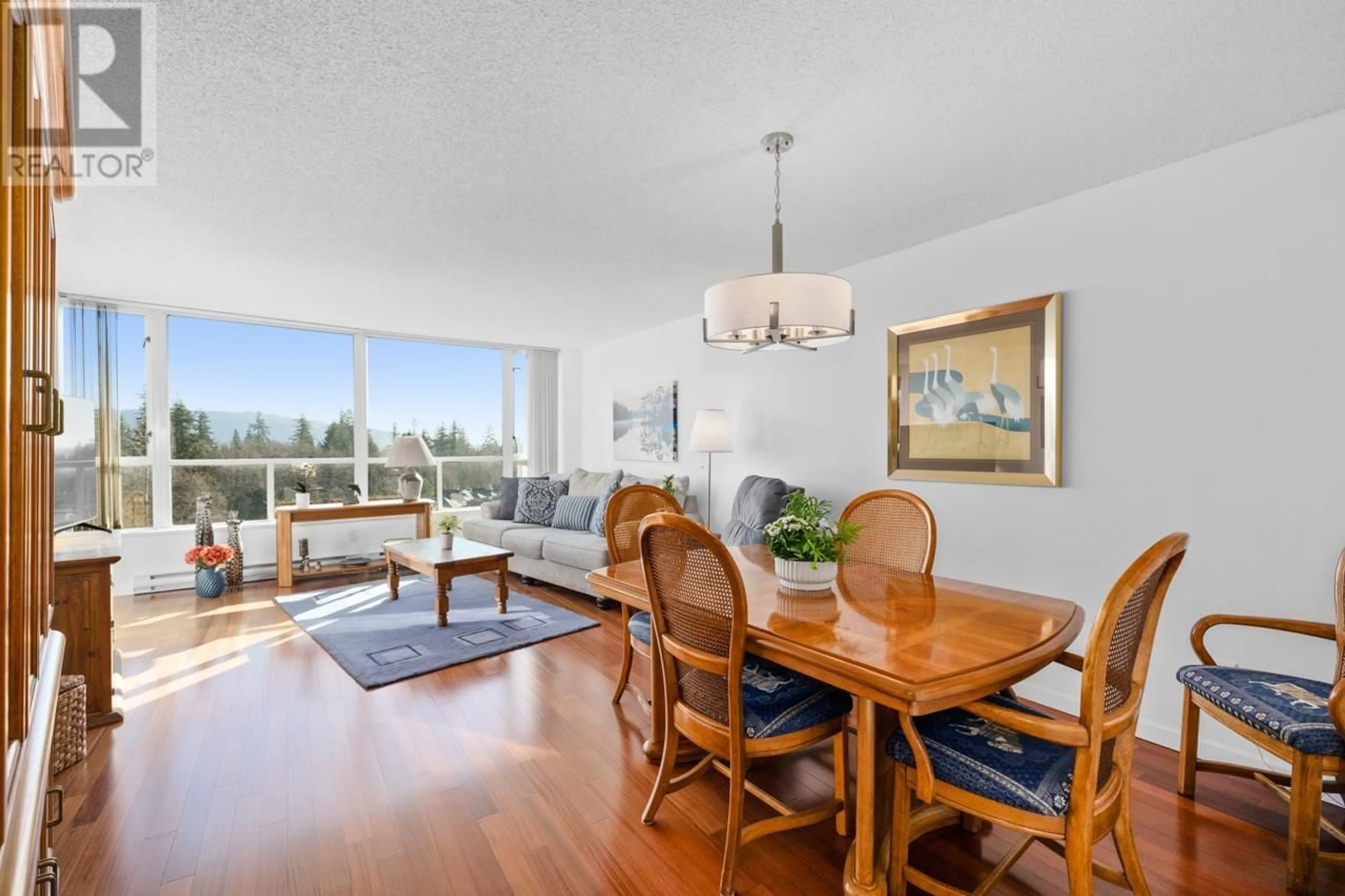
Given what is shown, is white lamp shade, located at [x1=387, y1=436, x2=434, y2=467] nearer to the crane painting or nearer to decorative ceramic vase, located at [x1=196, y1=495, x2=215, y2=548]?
decorative ceramic vase, located at [x1=196, y1=495, x2=215, y2=548]

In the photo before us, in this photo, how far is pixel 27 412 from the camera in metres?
1.04

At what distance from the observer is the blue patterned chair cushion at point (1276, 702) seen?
1.67m

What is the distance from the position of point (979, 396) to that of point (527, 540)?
3767mm

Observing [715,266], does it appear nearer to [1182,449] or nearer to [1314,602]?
[1182,449]

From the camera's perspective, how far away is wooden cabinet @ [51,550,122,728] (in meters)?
2.63

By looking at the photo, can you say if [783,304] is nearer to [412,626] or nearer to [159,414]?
[412,626]

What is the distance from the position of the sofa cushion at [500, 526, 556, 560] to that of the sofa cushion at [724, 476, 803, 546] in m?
1.76

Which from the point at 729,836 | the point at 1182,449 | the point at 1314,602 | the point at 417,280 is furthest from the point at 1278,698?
the point at 417,280

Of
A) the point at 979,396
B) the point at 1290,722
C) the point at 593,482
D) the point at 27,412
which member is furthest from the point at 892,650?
the point at 593,482

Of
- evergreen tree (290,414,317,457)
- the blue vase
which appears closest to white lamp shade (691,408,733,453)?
evergreen tree (290,414,317,457)

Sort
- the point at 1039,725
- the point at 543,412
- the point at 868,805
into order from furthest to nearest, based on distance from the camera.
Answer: the point at 543,412 < the point at 868,805 < the point at 1039,725

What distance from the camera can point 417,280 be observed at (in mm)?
4145

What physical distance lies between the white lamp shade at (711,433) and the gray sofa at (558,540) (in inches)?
24.5

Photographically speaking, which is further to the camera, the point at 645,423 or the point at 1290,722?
the point at 645,423
